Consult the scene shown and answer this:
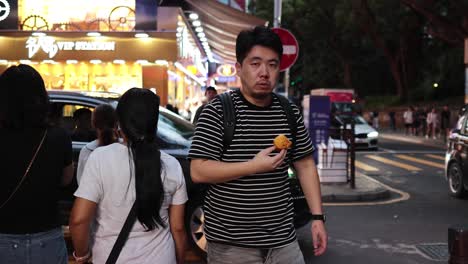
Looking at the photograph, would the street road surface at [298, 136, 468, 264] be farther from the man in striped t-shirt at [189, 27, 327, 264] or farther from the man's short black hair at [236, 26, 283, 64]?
the man's short black hair at [236, 26, 283, 64]

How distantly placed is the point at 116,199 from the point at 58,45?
47.4 ft

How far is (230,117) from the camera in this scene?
9.62ft

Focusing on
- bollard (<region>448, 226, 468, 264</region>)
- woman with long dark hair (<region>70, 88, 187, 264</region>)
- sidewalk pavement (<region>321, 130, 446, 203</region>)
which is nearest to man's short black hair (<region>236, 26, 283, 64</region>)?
woman with long dark hair (<region>70, 88, 187, 264</region>)

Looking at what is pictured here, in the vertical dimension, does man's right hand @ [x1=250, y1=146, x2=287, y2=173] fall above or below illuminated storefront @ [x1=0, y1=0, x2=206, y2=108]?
below

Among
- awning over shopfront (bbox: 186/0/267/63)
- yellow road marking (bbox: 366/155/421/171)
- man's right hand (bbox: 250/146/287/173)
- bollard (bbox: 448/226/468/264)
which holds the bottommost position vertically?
yellow road marking (bbox: 366/155/421/171)

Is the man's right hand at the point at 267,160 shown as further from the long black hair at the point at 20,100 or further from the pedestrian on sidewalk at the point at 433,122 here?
the pedestrian on sidewalk at the point at 433,122

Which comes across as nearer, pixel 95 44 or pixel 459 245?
pixel 459 245

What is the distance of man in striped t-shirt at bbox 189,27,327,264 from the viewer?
2.90m

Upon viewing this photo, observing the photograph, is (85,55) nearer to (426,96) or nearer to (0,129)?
(0,129)

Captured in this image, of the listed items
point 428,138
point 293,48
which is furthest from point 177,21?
point 428,138

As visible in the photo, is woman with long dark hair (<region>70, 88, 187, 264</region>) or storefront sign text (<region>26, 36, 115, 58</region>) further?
storefront sign text (<region>26, 36, 115, 58</region>)

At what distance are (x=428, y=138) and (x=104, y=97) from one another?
26504mm

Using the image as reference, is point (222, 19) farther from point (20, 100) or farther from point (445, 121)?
point (445, 121)

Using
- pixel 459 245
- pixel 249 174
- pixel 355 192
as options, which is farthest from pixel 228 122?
pixel 355 192
